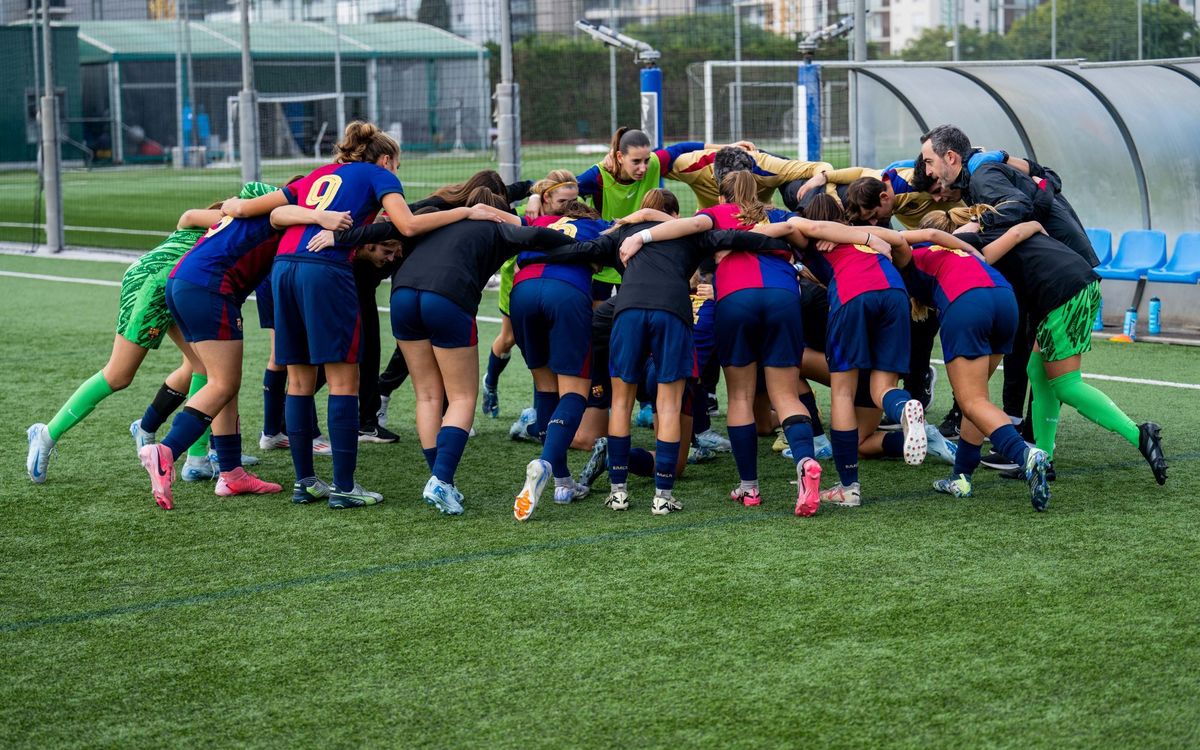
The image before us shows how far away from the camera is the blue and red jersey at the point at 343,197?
639cm

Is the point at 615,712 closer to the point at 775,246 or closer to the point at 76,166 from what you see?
the point at 775,246

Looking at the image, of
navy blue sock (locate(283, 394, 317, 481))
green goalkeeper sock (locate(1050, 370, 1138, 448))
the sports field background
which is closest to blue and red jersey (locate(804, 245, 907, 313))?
green goalkeeper sock (locate(1050, 370, 1138, 448))

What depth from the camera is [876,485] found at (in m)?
7.02

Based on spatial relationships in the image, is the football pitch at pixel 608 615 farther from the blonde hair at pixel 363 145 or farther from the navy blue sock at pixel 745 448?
the blonde hair at pixel 363 145

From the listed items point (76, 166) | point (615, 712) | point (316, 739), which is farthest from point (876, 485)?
point (76, 166)

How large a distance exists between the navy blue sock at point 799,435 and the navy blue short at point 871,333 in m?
0.35

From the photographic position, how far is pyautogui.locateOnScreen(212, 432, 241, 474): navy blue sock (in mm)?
6980

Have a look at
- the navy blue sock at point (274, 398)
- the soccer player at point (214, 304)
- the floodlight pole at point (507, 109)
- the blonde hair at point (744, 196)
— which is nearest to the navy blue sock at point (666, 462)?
the blonde hair at point (744, 196)

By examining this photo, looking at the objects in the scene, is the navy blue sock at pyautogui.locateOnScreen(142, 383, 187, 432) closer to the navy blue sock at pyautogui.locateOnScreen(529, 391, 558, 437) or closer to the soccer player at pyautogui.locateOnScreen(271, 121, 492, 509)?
the soccer player at pyautogui.locateOnScreen(271, 121, 492, 509)

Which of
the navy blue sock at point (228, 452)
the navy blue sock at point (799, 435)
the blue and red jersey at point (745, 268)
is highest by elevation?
the blue and red jersey at point (745, 268)

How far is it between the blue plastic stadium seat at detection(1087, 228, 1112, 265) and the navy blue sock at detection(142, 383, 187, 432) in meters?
8.45

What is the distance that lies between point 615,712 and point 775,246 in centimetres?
292

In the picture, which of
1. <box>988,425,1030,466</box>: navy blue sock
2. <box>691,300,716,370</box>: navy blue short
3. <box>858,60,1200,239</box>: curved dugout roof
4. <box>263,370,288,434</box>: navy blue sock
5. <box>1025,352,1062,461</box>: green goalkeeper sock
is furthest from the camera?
<box>858,60,1200,239</box>: curved dugout roof

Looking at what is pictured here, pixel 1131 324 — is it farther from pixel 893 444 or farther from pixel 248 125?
pixel 248 125
